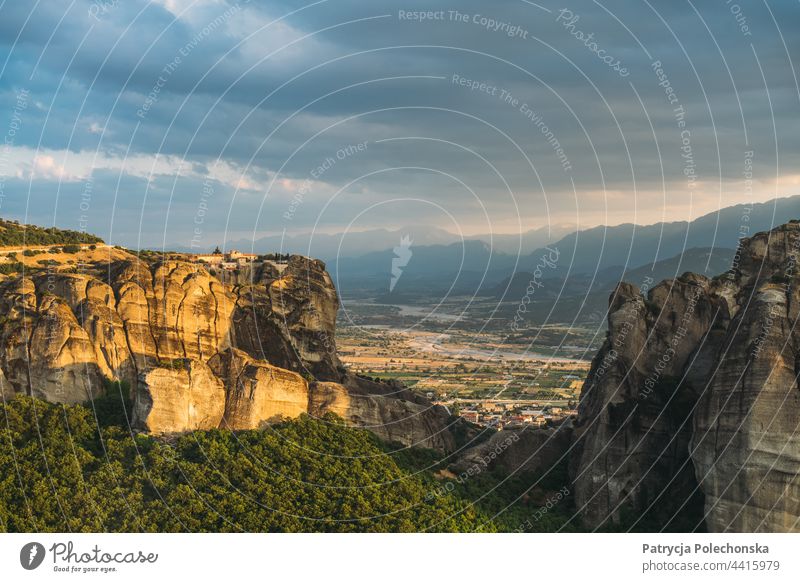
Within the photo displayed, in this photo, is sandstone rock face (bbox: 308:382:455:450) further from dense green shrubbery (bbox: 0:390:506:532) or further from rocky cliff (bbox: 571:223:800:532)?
rocky cliff (bbox: 571:223:800:532)

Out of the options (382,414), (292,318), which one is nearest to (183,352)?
(292,318)

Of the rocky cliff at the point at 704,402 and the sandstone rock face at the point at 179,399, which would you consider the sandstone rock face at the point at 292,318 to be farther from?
the rocky cliff at the point at 704,402

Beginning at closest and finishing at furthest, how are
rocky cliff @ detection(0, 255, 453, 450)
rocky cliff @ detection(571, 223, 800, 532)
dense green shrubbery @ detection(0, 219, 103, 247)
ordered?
rocky cliff @ detection(571, 223, 800, 532) < rocky cliff @ detection(0, 255, 453, 450) < dense green shrubbery @ detection(0, 219, 103, 247)

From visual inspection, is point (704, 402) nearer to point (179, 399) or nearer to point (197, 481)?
point (197, 481)

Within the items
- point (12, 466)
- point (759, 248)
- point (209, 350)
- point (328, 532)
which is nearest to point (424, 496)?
point (328, 532)

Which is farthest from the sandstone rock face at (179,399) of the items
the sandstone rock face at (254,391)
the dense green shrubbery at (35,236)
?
the dense green shrubbery at (35,236)
